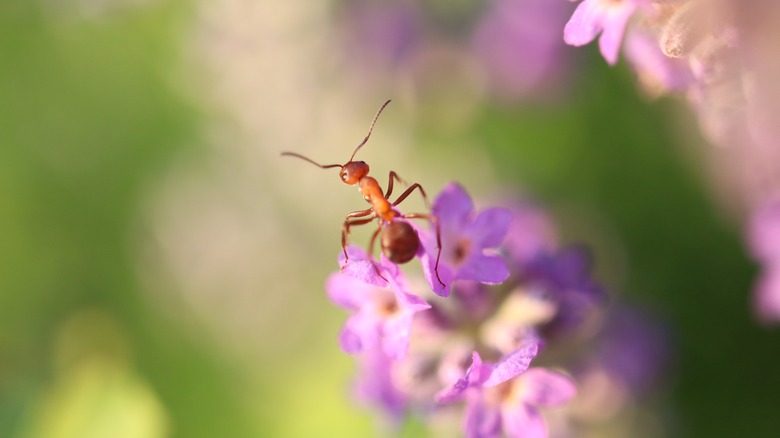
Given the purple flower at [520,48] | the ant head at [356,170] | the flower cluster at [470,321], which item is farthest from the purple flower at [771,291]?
the purple flower at [520,48]

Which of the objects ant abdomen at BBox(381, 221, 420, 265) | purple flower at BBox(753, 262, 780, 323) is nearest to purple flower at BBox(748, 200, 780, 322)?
purple flower at BBox(753, 262, 780, 323)

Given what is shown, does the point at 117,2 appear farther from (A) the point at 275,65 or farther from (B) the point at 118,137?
(A) the point at 275,65

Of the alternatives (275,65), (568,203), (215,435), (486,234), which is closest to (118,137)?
(275,65)

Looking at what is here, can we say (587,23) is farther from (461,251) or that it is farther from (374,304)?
(374,304)

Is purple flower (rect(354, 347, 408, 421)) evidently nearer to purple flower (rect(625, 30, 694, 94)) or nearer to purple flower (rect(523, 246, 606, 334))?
purple flower (rect(523, 246, 606, 334))

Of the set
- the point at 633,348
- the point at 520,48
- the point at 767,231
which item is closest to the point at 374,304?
the point at 767,231

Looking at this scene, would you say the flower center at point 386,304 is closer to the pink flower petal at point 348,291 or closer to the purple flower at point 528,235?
the pink flower petal at point 348,291
